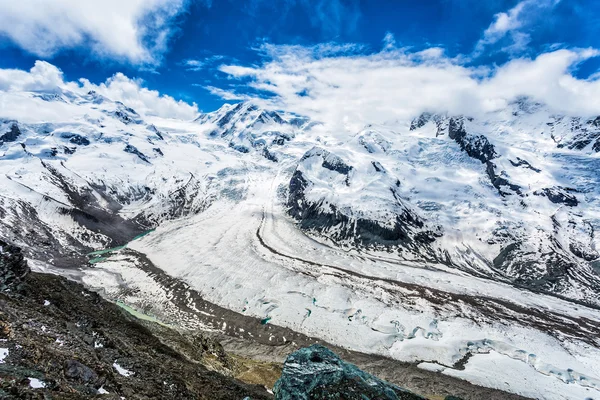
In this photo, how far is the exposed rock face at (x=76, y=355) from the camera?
15.8 metres

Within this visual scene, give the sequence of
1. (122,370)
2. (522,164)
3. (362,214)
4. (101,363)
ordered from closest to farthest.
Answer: (101,363) < (122,370) < (362,214) < (522,164)

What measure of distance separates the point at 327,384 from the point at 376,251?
123 metres

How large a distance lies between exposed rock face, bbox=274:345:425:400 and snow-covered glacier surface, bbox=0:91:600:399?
56.5m

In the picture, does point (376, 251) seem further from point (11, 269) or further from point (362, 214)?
point (11, 269)

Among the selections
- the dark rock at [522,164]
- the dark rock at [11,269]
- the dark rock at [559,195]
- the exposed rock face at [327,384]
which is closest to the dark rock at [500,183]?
the dark rock at [559,195]

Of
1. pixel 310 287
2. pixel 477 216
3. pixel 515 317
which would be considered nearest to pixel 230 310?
pixel 310 287

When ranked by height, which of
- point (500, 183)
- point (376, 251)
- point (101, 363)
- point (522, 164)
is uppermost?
point (522, 164)

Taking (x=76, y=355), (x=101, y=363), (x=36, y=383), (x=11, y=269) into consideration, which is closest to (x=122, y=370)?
(x=101, y=363)

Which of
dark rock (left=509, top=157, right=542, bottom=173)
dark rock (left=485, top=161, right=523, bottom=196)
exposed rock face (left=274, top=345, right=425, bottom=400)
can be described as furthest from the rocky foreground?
dark rock (left=509, top=157, right=542, bottom=173)

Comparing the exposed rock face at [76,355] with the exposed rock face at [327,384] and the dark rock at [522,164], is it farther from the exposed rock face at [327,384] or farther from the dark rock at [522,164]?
the dark rock at [522,164]

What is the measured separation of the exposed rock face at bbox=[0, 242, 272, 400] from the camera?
15.8 m

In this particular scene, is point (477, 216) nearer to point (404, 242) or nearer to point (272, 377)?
point (404, 242)

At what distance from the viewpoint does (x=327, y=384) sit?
13844mm

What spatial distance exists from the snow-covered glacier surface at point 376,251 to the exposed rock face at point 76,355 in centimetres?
4204
